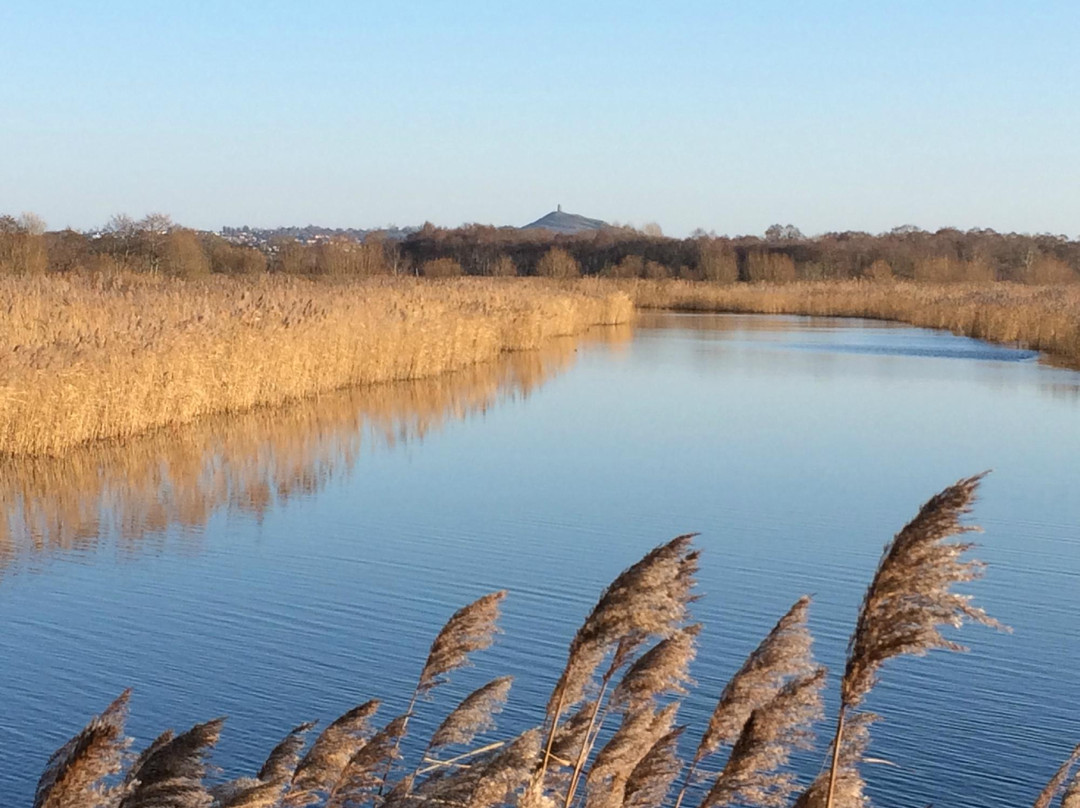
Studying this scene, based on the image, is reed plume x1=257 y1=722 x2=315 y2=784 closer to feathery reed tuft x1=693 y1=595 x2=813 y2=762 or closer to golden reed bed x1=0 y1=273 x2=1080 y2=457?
feathery reed tuft x1=693 y1=595 x2=813 y2=762

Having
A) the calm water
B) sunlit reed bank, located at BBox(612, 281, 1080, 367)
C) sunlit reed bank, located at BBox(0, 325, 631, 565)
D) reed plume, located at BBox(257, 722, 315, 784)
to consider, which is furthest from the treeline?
reed plume, located at BBox(257, 722, 315, 784)

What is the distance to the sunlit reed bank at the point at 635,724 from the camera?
2.21m

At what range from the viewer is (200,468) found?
10773mm

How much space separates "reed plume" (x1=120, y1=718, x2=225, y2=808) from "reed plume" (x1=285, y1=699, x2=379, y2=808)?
45 cm

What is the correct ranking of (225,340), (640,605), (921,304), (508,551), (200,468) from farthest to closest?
1. (921,304)
2. (225,340)
3. (200,468)
4. (508,551)
5. (640,605)

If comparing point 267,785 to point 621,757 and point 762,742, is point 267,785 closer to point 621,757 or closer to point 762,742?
point 621,757

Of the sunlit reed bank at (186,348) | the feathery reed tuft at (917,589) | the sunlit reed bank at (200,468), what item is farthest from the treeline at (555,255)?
the feathery reed tuft at (917,589)

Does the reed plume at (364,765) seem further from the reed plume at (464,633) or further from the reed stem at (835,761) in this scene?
the reed stem at (835,761)

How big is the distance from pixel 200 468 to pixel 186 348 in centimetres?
271

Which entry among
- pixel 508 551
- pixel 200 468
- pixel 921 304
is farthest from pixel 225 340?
pixel 921 304

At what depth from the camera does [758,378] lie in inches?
723

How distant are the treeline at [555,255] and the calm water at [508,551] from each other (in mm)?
13926

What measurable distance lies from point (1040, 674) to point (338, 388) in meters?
11.8

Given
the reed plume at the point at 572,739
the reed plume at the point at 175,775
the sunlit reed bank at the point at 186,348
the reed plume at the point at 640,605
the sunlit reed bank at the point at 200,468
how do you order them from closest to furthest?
the reed plume at the point at 640,605
the reed plume at the point at 175,775
the reed plume at the point at 572,739
the sunlit reed bank at the point at 200,468
the sunlit reed bank at the point at 186,348
